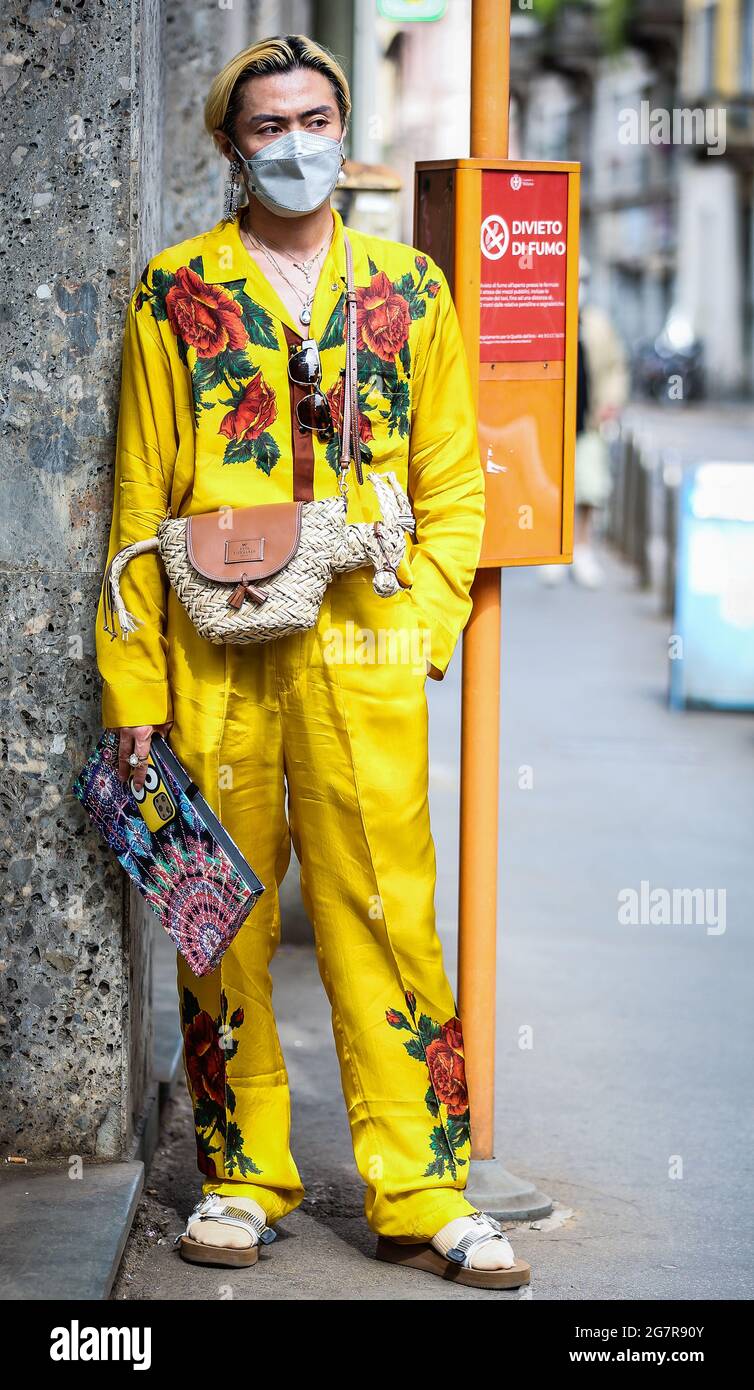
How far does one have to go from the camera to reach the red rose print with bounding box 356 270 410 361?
11.8 feet

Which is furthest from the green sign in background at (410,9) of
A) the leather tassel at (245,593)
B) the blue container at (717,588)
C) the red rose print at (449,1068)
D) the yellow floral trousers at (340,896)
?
the red rose print at (449,1068)

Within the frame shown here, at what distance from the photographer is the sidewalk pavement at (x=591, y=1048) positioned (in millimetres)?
3863

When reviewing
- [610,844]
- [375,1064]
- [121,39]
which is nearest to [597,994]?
[610,844]

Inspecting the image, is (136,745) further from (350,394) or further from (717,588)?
(717,588)

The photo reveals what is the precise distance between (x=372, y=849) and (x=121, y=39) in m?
1.62

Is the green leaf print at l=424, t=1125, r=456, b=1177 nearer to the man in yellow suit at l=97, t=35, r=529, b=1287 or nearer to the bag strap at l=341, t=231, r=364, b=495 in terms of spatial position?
the man in yellow suit at l=97, t=35, r=529, b=1287

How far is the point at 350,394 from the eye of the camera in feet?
11.7

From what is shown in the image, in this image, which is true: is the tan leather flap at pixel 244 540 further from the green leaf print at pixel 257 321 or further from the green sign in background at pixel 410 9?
the green sign in background at pixel 410 9

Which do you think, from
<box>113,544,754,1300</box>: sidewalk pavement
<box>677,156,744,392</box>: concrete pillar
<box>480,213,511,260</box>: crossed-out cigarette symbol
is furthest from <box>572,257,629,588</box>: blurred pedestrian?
<box>677,156,744,392</box>: concrete pillar

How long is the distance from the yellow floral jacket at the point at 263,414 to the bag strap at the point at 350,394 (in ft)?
0.05

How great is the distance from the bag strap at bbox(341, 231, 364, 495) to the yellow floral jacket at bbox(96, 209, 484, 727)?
0.6 inches

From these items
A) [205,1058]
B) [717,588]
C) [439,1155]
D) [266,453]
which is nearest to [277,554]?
[266,453]

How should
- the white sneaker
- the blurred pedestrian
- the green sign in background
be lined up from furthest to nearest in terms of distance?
the white sneaker → the blurred pedestrian → the green sign in background

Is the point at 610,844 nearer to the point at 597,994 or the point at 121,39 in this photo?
the point at 597,994
